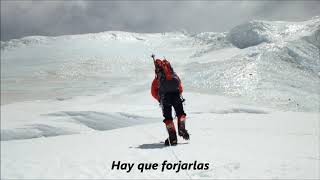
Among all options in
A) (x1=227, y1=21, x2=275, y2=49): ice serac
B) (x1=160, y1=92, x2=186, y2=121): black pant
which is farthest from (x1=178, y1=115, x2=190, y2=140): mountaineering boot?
(x1=227, y1=21, x2=275, y2=49): ice serac

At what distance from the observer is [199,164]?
6.82 m

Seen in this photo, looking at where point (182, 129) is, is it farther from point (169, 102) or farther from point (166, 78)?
point (166, 78)

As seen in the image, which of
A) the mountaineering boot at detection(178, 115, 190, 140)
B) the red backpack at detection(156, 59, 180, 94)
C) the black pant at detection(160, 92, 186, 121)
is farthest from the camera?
the black pant at detection(160, 92, 186, 121)

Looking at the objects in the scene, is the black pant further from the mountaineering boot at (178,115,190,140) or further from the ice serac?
the ice serac

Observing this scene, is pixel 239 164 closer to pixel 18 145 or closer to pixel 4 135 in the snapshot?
pixel 18 145

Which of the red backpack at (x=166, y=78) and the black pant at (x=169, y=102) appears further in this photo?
the black pant at (x=169, y=102)

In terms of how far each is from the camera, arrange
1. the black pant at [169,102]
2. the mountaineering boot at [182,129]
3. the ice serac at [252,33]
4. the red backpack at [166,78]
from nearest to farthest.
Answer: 1. the red backpack at [166,78]
2. the mountaineering boot at [182,129]
3. the black pant at [169,102]
4. the ice serac at [252,33]

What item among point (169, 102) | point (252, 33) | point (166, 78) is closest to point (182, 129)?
point (169, 102)

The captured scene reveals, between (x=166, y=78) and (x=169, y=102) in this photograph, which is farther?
(x=169, y=102)

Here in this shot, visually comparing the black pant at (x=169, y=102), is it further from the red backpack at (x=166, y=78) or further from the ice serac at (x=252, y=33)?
the ice serac at (x=252, y=33)

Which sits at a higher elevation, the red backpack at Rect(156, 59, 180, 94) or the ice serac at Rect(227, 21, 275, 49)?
the red backpack at Rect(156, 59, 180, 94)

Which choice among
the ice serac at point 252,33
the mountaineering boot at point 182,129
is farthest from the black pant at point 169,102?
the ice serac at point 252,33

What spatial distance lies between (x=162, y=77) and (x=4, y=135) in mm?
4407

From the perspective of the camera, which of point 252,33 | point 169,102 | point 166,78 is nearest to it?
point 166,78
